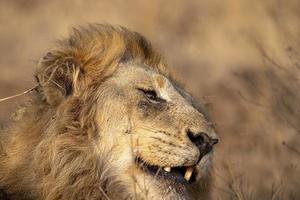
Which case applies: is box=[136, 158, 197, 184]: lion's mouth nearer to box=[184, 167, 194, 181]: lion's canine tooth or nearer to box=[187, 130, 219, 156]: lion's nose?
box=[184, 167, 194, 181]: lion's canine tooth

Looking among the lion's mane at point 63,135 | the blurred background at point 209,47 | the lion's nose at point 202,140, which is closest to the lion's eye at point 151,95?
the lion's mane at point 63,135

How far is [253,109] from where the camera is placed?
41.4 ft

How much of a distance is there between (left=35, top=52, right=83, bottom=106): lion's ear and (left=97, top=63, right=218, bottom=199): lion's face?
17 cm

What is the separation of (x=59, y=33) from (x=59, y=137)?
37.5 ft

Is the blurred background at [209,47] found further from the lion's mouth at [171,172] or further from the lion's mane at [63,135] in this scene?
the lion's mouth at [171,172]

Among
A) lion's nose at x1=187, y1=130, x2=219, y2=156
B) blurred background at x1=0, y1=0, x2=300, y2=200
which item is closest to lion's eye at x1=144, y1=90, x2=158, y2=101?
lion's nose at x1=187, y1=130, x2=219, y2=156

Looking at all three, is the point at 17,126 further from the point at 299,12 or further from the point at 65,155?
the point at 299,12

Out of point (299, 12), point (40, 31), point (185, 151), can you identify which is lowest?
point (40, 31)

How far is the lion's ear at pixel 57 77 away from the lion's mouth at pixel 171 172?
542mm

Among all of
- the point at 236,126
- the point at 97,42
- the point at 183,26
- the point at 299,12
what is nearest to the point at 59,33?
the point at 183,26

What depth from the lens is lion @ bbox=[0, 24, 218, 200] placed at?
18.4 feet

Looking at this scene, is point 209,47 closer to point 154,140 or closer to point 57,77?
point 57,77

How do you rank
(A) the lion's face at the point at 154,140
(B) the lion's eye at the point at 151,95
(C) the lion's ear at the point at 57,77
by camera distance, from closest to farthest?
(A) the lion's face at the point at 154,140 < (C) the lion's ear at the point at 57,77 < (B) the lion's eye at the point at 151,95

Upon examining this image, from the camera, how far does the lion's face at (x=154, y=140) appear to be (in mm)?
5602
